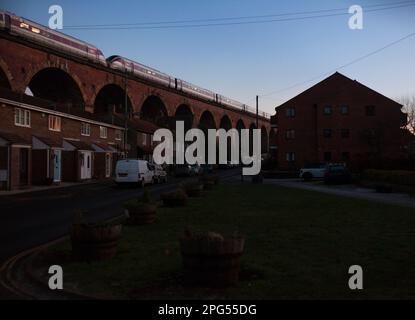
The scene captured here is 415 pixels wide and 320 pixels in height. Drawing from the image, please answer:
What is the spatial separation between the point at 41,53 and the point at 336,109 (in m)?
36.1

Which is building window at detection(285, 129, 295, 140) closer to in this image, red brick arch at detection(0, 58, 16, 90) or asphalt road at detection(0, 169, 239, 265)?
red brick arch at detection(0, 58, 16, 90)

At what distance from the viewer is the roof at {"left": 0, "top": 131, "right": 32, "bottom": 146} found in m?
30.7

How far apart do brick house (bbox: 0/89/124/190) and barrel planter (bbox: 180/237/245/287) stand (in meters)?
26.0

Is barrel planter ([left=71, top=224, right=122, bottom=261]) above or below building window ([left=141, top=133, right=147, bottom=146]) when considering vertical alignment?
below

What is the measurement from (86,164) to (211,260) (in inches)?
1520

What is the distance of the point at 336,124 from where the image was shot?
65.0m

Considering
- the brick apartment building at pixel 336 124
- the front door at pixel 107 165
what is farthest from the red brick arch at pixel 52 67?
the brick apartment building at pixel 336 124

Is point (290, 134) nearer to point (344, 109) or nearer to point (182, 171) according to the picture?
point (344, 109)

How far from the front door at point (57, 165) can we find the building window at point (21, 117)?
12.1ft

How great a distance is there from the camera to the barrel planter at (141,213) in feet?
46.1

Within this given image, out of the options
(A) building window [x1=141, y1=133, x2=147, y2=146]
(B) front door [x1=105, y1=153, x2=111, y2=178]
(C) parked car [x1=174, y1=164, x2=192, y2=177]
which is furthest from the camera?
(A) building window [x1=141, y1=133, x2=147, y2=146]

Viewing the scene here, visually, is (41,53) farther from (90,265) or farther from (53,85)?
Result: (90,265)

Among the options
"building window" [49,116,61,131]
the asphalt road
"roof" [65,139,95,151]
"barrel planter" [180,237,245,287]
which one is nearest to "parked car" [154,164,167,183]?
"roof" [65,139,95,151]
